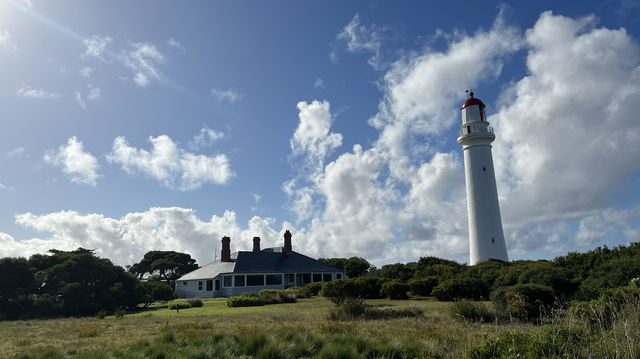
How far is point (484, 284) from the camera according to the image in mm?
20531

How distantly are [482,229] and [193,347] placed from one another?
25164mm

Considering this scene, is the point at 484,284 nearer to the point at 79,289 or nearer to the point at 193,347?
the point at 193,347

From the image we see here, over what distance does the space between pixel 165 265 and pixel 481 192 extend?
45.3 m

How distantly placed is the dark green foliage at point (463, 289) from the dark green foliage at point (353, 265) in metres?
30.9

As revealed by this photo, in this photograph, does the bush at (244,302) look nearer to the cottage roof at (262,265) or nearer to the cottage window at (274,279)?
the cottage roof at (262,265)

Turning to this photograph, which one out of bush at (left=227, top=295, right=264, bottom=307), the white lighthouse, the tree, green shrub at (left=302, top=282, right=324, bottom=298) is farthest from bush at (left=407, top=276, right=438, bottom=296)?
the tree

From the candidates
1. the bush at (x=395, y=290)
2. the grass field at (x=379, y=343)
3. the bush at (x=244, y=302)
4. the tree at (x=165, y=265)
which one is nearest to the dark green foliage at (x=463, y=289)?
the bush at (x=395, y=290)

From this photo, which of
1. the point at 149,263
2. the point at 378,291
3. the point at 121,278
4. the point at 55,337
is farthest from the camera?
the point at 149,263

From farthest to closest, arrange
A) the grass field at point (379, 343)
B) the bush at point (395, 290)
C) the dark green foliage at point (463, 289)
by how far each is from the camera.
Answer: the bush at point (395, 290)
the dark green foliage at point (463, 289)
the grass field at point (379, 343)

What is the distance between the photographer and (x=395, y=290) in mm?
23219

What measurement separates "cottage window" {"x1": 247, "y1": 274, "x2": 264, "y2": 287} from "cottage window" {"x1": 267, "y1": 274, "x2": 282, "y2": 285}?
32.3 inches

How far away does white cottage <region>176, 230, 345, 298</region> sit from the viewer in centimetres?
3672

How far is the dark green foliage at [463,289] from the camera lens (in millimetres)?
20156

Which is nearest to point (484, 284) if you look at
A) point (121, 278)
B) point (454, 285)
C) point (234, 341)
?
point (454, 285)
